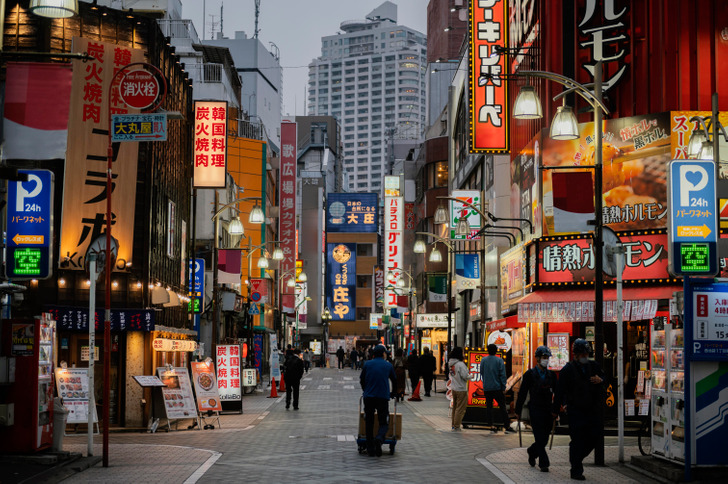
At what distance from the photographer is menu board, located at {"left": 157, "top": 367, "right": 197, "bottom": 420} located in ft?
76.5

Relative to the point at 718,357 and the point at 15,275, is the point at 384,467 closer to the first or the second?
the point at 718,357

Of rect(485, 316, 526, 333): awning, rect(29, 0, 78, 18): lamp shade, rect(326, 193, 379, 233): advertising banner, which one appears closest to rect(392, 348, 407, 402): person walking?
rect(485, 316, 526, 333): awning

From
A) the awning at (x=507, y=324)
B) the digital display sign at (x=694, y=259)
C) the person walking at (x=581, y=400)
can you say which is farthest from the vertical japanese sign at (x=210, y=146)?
the digital display sign at (x=694, y=259)

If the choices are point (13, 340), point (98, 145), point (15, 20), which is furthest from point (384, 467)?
point (15, 20)

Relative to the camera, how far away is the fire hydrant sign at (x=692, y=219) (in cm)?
1441

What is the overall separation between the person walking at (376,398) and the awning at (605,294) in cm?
817

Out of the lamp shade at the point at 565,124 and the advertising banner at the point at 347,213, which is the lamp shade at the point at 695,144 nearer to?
the lamp shade at the point at 565,124

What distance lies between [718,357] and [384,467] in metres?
5.13

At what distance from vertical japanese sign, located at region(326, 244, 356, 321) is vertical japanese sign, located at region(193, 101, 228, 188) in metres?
91.5

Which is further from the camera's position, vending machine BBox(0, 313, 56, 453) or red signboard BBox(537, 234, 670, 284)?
red signboard BBox(537, 234, 670, 284)

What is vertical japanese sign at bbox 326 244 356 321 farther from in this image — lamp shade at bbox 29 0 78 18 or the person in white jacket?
lamp shade at bbox 29 0 78 18

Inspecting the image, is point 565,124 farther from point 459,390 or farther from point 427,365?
point 427,365

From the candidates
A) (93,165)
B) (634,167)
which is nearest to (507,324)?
(634,167)

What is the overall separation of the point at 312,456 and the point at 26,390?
468 centimetres
